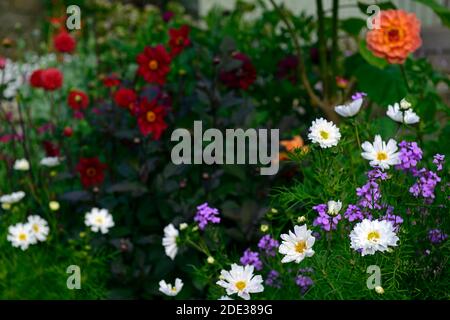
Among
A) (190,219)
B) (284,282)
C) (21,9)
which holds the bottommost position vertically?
(284,282)

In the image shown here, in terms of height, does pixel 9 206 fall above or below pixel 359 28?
below

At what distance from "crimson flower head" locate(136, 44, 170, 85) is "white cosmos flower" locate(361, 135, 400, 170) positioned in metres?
1.47

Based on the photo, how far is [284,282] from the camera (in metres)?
2.45

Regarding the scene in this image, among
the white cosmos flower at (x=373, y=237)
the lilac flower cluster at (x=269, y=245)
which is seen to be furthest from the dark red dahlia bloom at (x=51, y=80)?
the white cosmos flower at (x=373, y=237)

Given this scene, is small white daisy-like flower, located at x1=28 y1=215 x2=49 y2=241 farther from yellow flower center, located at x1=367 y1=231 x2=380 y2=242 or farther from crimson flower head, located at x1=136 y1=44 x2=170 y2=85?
yellow flower center, located at x1=367 y1=231 x2=380 y2=242

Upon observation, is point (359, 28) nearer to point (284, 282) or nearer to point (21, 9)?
point (284, 282)

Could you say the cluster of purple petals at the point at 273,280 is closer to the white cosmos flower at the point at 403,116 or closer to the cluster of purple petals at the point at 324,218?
the cluster of purple petals at the point at 324,218

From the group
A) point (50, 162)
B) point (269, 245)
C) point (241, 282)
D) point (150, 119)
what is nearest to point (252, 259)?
point (269, 245)

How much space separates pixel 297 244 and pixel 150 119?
1.38m

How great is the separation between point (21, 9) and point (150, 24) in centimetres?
398

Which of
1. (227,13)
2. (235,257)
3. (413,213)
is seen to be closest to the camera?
(413,213)

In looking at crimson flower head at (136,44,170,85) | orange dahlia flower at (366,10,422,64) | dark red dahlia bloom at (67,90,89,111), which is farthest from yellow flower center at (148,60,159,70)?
orange dahlia flower at (366,10,422,64)

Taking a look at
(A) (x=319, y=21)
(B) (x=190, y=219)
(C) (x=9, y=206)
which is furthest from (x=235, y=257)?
(A) (x=319, y=21)

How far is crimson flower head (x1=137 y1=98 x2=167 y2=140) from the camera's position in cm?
304
